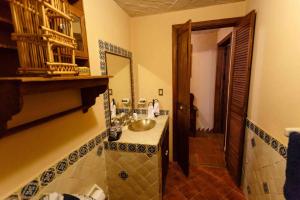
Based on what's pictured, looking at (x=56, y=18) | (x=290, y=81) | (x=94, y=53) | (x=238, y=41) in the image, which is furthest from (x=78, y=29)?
(x=238, y=41)

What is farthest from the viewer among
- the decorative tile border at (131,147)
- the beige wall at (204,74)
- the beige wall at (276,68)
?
the beige wall at (204,74)

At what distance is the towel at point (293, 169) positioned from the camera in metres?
0.72

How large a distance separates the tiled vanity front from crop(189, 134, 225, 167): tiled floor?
121 cm

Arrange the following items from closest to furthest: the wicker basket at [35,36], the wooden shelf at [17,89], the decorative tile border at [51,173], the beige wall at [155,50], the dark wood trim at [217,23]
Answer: the wooden shelf at [17,89] < the wicker basket at [35,36] < the decorative tile border at [51,173] < the dark wood trim at [217,23] < the beige wall at [155,50]

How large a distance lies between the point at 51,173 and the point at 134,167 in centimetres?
68

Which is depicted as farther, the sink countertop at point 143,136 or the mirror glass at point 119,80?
the mirror glass at point 119,80

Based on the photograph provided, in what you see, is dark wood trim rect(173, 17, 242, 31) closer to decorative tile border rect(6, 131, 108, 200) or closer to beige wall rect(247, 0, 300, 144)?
beige wall rect(247, 0, 300, 144)

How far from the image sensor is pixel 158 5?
187 centimetres

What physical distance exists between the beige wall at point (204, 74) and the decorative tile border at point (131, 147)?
2.65 m

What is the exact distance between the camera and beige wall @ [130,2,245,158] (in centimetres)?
209

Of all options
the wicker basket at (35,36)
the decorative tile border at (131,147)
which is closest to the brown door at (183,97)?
the decorative tile border at (131,147)

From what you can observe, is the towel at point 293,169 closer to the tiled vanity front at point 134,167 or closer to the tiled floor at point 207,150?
the tiled vanity front at point 134,167

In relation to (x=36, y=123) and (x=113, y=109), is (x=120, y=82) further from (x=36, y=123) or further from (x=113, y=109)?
(x=36, y=123)

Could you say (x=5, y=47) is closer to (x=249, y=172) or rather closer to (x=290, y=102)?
(x=290, y=102)
